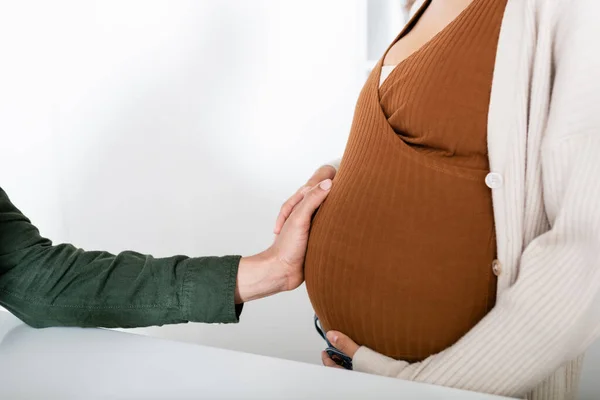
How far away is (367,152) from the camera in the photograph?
2.87 ft

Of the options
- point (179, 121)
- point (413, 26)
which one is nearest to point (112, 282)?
Answer: point (413, 26)

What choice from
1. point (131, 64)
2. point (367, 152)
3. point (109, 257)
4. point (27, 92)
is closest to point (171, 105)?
point (131, 64)

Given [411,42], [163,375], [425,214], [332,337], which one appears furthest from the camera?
[411,42]

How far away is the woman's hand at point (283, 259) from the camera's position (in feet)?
3.10

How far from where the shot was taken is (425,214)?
0.78 m

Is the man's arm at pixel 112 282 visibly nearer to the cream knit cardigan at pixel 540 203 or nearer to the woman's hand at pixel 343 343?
the woman's hand at pixel 343 343

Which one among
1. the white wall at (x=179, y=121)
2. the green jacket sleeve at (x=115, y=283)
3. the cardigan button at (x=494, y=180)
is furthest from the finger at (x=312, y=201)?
the white wall at (x=179, y=121)

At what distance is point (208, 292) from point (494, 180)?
468 millimetres

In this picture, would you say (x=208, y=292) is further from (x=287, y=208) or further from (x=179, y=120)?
(x=179, y=120)

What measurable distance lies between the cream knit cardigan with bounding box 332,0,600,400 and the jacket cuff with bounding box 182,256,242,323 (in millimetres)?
297

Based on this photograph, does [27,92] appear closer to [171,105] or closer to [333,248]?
[171,105]

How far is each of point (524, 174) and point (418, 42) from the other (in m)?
0.34

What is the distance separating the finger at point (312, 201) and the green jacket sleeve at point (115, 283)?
0.49 feet

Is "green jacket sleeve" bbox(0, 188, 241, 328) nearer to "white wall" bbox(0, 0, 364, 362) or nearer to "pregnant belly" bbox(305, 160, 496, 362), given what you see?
"pregnant belly" bbox(305, 160, 496, 362)
